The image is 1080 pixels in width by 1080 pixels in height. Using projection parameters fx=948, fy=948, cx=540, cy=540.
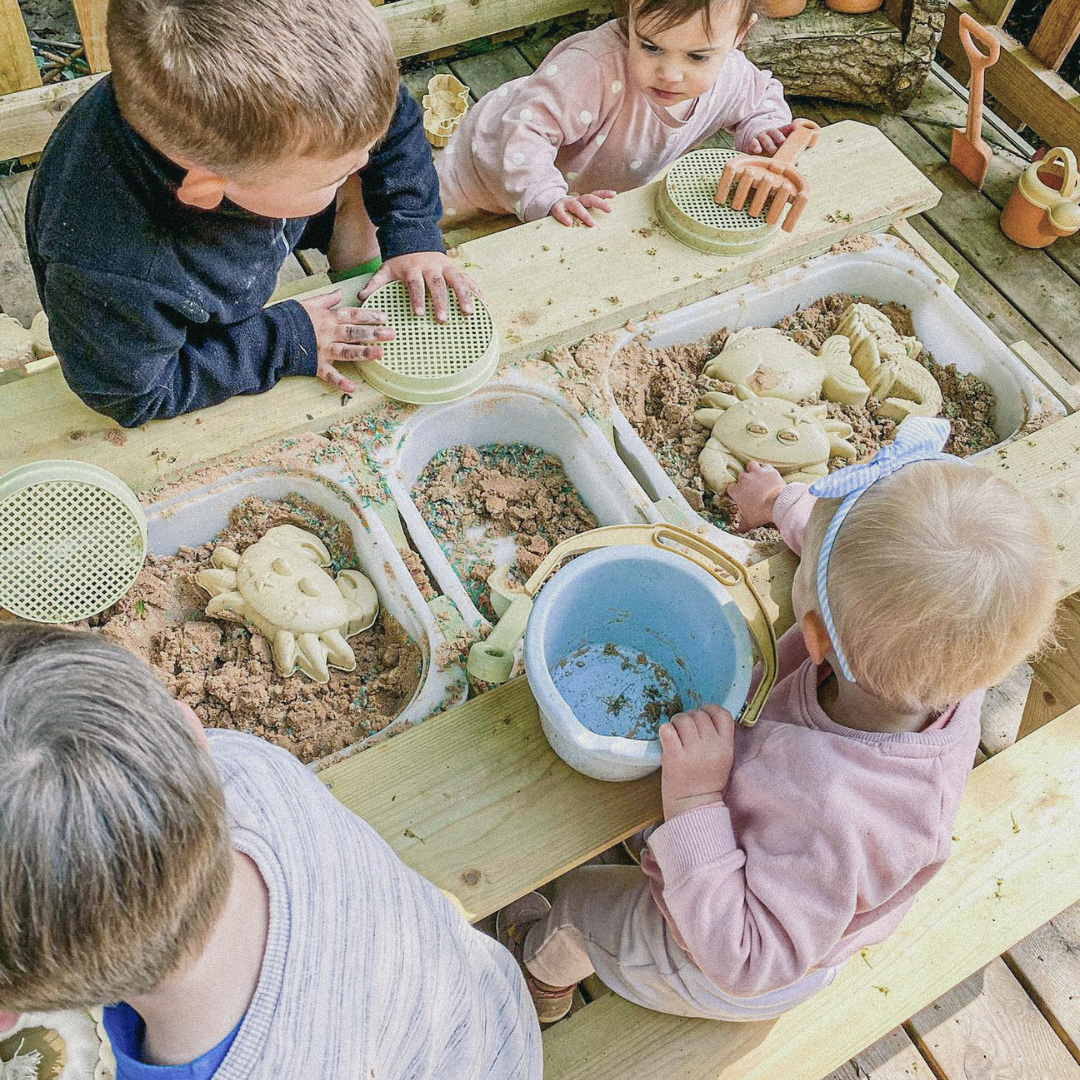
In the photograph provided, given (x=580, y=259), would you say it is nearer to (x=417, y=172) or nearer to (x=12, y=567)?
(x=417, y=172)

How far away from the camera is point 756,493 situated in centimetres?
140

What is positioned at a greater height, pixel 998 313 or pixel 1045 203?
pixel 1045 203

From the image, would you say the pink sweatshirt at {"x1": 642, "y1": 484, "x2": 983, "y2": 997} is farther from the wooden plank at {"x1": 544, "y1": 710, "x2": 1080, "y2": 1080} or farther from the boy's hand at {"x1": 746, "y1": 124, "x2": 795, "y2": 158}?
the boy's hand at {"x1": 746, "y1": 124, "x2": 795, "y2": 158}

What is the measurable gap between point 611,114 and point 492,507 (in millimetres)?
939

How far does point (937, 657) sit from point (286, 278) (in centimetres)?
178

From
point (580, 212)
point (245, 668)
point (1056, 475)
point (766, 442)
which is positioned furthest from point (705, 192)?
point (245, 668)

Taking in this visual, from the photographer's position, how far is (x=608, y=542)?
1.19 m

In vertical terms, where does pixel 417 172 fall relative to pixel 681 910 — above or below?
above

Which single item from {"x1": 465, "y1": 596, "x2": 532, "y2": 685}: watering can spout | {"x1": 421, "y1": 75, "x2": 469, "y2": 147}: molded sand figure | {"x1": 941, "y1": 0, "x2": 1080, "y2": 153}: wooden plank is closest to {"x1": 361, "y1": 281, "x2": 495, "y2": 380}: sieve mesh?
{"x1": 465, "y1": 596, "x2": 532, "y2": 685}: watering can spout

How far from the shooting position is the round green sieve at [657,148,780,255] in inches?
61.2

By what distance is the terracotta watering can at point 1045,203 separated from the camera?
7.14 ft

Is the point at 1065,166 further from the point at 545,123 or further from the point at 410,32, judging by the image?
the point at 410,32

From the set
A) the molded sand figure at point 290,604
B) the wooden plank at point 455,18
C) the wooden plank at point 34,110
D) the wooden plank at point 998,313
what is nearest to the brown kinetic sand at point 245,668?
the molded sand figure at point 290,604

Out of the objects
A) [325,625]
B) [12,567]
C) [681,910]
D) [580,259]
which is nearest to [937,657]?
[681,910]
